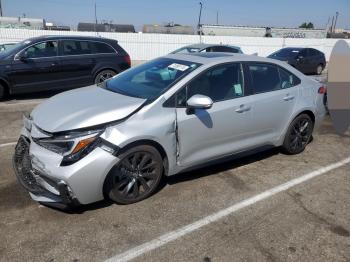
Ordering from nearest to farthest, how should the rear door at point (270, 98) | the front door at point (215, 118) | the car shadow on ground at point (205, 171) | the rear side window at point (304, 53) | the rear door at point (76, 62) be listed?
the car shadow on ground at point (205, 171), the front door at point (215, 118), the rear door at point (270, 98), the rear door at point (76, 62), the rear side window at point (304, 53)

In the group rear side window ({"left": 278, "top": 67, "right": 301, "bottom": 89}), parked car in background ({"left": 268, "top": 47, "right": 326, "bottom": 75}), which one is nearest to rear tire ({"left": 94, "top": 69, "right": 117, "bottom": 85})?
rear side window ({"left": 278, "top": 67, "right": 301, "bottom": 89})

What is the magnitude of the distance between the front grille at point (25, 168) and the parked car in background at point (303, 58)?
610 inches

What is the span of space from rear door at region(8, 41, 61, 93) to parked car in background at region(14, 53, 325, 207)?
4.84 m

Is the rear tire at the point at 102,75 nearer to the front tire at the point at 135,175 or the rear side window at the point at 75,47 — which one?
the rear side window at the point at 75,47

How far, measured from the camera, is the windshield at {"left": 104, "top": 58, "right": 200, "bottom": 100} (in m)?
4.21

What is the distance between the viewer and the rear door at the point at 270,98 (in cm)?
479

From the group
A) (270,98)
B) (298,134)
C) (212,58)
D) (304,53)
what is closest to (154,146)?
(212,58)

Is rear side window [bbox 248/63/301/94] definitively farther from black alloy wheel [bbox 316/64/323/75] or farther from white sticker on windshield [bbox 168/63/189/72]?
black alloy wheel [bbox 316/64/323/75]

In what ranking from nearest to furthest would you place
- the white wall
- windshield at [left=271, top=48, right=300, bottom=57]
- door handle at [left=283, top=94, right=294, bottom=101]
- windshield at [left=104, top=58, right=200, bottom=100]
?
windshield at [left=104, top=58, right=200, bottom=100] < door handle at [left=283, top=94, right=294, bottom=101] < windshield at [left=271, top=48, right=300, bottom=57] < the white wall

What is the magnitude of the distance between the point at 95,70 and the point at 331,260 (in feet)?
26.6

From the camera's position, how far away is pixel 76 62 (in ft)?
31.4

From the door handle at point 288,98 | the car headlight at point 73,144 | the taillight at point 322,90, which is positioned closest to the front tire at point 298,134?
the door handle at point 288,98

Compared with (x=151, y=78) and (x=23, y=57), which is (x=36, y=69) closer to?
(x=23, y=57)

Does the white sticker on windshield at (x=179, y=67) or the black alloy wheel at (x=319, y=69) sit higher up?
the white sticker on windshield at (x=179, y=67)
